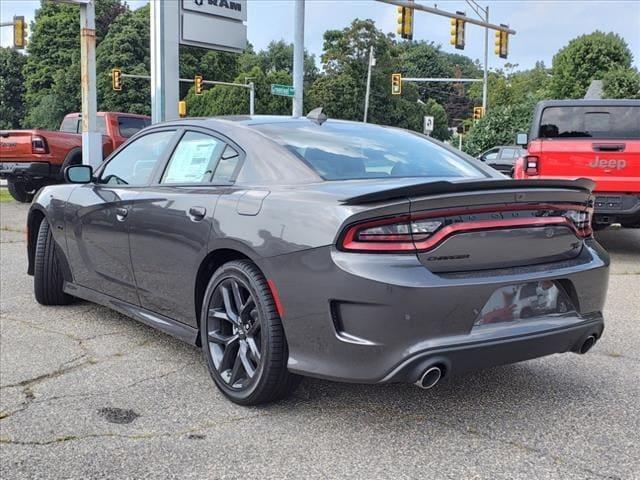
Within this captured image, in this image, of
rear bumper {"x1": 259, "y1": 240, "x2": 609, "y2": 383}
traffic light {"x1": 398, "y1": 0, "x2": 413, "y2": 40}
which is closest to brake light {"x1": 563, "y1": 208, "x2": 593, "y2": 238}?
rear bumper {"x1": 259, "y1": 240, "x2": 609, "y2": 383}

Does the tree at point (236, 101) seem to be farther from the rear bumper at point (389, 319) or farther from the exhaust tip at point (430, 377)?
the exhaust tip at point (430, 377)

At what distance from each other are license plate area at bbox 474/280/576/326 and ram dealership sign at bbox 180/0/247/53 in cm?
1345

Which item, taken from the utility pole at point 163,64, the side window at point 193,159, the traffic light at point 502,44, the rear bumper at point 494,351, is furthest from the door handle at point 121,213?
the traffic light at point 502,44

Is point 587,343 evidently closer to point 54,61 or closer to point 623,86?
point 623,86

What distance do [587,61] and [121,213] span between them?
35957 millimetres

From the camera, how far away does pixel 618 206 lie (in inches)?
324

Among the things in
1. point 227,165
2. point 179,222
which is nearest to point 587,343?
point 227,165

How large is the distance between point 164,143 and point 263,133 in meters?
0.91

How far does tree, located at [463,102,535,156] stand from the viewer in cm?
2656

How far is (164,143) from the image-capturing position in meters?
4.38

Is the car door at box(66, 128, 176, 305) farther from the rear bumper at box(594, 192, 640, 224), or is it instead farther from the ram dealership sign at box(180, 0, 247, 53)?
the ram dealership sign at box(180, 0, 247, 53)

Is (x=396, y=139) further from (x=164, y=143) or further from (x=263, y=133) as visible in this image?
(x=164, y=143)

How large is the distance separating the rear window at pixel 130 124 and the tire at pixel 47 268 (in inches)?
422

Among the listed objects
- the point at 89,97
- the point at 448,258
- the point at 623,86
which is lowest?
the point at 448,258
